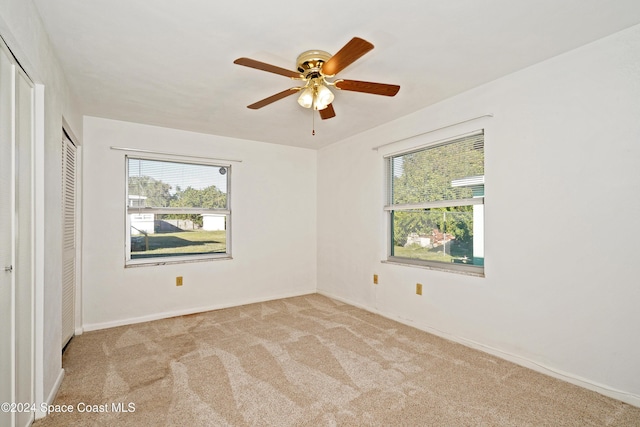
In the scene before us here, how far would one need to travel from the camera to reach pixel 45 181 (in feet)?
6.27

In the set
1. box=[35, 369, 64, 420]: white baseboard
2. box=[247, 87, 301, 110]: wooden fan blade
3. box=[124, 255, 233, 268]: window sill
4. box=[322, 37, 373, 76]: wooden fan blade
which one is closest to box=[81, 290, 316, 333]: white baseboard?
box=[124, 255, 233, 268]: window sill

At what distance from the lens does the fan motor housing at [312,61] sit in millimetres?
2105

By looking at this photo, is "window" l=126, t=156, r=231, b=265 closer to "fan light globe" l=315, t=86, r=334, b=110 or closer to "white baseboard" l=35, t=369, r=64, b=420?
"white baseboard" l=35, t=369, r=64, b=420

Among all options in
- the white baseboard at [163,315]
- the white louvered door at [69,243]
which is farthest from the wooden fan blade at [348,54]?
the white baseboard at [163,315]

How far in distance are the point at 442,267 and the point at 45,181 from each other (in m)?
3.30

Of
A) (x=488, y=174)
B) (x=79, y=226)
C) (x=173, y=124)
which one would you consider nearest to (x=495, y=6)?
(x=488, y=174)

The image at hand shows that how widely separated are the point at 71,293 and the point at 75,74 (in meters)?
2.04

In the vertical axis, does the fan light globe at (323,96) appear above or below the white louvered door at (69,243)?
above

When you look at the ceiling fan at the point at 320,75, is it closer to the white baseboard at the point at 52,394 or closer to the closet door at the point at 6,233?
the closet door at the point at 6,233

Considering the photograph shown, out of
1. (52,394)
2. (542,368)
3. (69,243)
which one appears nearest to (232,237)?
(69,243)

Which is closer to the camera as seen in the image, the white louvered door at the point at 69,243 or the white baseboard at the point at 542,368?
the white baseboard at the point at 542,368

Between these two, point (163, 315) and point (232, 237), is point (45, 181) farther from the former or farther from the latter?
point (232, 237)

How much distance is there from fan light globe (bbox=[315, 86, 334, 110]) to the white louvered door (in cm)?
227

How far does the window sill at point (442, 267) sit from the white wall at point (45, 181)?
311cm
